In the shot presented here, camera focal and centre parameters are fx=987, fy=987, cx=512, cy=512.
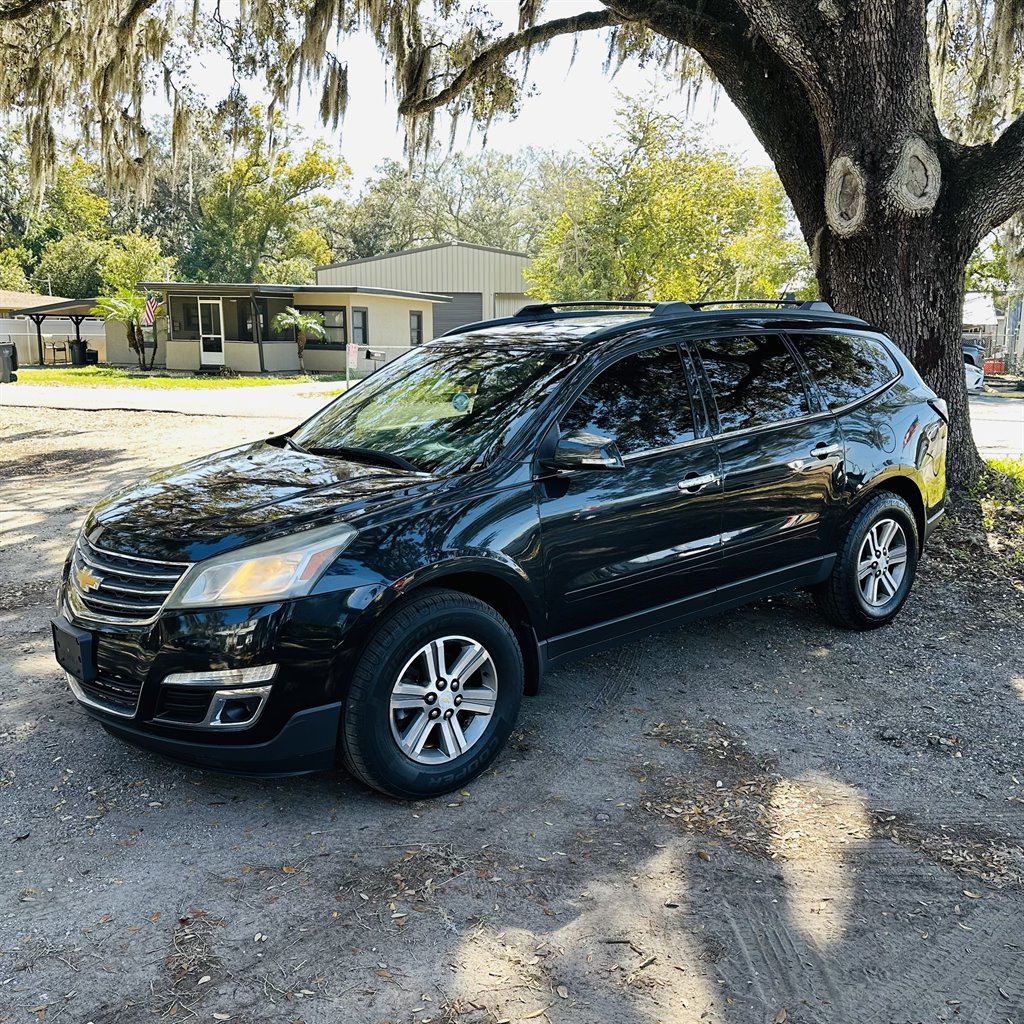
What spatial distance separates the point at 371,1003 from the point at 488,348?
309cm

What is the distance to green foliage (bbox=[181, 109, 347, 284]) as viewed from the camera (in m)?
43.4

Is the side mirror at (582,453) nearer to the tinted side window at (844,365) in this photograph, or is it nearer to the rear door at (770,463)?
the rear door at (770,463)

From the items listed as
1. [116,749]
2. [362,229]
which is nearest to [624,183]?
[116,749]

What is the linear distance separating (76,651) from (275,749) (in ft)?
2.87

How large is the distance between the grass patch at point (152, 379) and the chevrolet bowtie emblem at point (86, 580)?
22292mm

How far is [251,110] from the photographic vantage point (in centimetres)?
1349

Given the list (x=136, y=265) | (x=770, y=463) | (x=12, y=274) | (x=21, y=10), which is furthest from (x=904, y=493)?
(x=12, y=274)

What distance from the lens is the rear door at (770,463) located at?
4.77 metres

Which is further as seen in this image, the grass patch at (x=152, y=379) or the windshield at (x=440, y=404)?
the grass patch at (x=152, y=379)

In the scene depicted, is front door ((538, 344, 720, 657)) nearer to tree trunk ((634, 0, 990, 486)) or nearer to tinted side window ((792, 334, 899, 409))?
tinted side window ((792, 334, 899, 409))

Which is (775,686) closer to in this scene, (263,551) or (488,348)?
(488,348)

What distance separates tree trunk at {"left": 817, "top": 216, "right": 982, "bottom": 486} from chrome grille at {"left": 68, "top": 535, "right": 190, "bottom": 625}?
6.12 metres

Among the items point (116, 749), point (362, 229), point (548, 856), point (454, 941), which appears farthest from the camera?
point (362, 229)

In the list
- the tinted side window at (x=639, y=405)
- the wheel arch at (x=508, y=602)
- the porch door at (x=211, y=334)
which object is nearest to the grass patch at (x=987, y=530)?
the tinted side window at (x=639, y=405)
